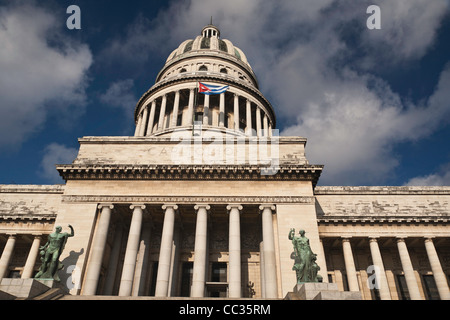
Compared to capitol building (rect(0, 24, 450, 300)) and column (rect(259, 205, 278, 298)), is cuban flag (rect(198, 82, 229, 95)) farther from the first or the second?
column (rect(259, 205, 278, 298))

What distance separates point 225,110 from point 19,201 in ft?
88.1

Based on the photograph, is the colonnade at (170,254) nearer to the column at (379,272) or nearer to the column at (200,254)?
the column at (200,254)

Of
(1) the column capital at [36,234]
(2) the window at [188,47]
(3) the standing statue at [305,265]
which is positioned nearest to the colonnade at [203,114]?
(2) the window at [188,47]

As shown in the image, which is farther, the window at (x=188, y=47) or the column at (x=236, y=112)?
the window at (x=188, y=47)

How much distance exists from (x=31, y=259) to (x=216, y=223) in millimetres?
15398

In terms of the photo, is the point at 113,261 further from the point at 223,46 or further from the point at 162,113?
the point at 223,46

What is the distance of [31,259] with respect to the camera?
87.9ft

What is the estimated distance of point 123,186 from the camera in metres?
25.3

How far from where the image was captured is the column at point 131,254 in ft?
71.7

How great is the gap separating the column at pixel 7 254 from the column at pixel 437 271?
3429cm
